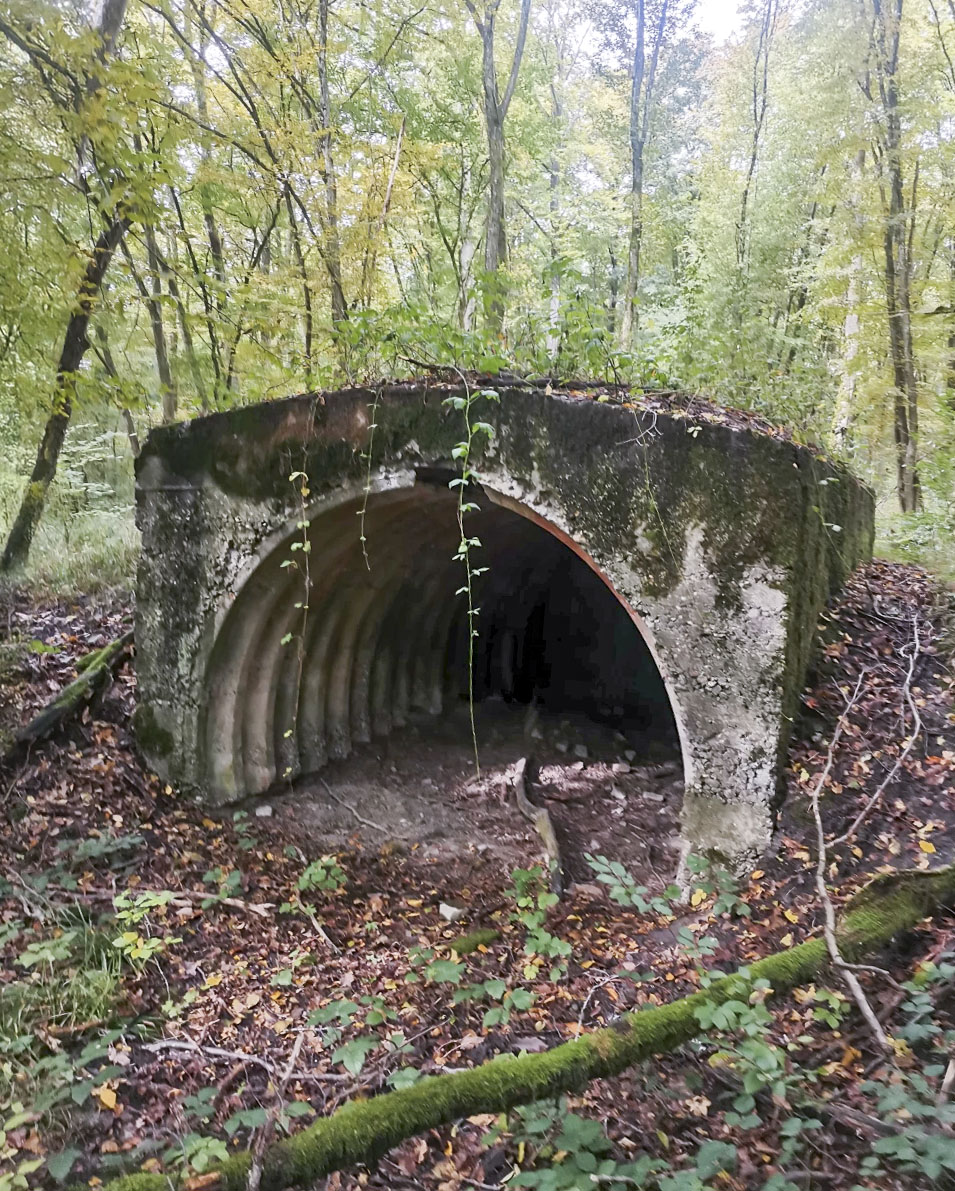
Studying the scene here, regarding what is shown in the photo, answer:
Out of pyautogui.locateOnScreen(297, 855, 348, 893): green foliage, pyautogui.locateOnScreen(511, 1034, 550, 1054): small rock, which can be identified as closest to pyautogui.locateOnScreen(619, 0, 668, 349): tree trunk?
pyautogui.locateOnScreen(297, 855, 348, 893): green foliage

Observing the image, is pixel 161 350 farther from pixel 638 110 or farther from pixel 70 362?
pixel 638 110

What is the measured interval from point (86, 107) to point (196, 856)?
5907mm

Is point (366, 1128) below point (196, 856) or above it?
above

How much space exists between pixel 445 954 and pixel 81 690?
12.4 feet

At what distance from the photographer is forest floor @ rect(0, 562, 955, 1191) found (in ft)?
8.34

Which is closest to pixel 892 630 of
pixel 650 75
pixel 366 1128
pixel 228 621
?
pixel 366 1128

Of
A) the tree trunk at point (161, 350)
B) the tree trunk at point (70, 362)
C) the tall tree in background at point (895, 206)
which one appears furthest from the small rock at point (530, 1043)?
the tree trunk at point (161, 350)

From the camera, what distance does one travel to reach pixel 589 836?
18.5ft

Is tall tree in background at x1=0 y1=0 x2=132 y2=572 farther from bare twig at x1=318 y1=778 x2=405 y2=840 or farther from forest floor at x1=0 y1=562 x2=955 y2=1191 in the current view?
bare twig at x1=318 y1=778 x2=405 y2=840

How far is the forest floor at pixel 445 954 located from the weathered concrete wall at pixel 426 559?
0.38 metres

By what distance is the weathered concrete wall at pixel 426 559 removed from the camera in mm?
4129

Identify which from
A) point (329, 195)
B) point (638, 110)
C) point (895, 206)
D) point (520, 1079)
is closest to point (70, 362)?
point (329, 195)

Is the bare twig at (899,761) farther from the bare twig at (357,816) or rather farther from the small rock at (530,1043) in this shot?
the bare twig at (357,816)

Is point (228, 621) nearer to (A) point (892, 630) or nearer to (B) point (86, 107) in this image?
(B) point (86, 107)
